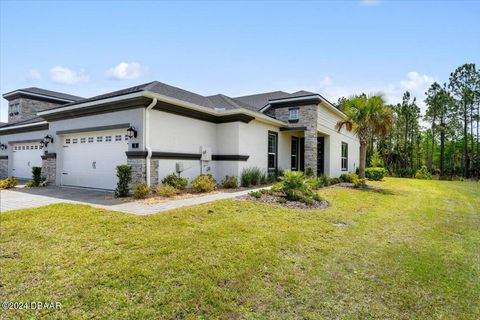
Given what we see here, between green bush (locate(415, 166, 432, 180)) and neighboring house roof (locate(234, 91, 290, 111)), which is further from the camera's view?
green bush (locate(415, 166, 432, 180))

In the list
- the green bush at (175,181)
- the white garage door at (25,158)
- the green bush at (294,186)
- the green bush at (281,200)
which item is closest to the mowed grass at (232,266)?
the green bush at (281,200)

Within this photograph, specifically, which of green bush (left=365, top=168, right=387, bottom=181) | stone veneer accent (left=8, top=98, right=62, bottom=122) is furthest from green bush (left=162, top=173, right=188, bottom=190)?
stone veneer accent (left=8, top=98, right=62, bottom=122)

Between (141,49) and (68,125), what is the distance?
16.0 feet

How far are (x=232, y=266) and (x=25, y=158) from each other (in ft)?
61.9

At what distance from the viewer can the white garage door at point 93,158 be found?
10914 mm

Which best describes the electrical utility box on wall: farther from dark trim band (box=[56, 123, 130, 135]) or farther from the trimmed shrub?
dark trim band (box=[56, 123, 130, 135])

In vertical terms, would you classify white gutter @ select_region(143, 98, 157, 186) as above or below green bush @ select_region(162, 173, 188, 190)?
above

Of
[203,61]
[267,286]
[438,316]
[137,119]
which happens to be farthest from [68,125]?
[438,316]

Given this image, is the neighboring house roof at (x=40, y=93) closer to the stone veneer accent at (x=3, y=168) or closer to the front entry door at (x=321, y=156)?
the stone veneer accent at (x=3, y=168)

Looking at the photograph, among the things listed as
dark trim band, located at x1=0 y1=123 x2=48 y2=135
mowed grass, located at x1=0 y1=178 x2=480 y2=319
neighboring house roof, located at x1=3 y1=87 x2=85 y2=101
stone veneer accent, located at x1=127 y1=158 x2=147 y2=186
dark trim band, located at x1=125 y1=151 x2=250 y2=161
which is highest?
neighboring house roof, located at x1=3 y1=87 x2=85 y2=101

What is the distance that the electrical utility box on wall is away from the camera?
1251 centimetres

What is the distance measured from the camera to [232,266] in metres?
4.04

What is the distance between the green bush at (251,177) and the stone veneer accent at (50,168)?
908cm

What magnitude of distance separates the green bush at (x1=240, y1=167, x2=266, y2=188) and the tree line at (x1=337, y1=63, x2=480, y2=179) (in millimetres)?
16705
